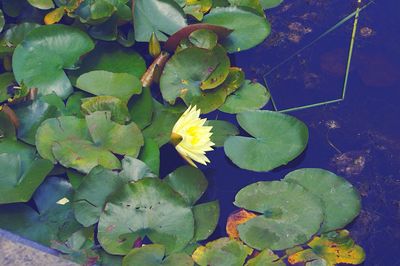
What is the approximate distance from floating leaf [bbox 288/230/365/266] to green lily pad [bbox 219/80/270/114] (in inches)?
20.2

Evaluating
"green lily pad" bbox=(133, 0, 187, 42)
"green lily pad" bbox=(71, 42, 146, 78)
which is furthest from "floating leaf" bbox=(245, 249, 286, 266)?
"green lily pad" bbox=(133, 0, 187, 42)

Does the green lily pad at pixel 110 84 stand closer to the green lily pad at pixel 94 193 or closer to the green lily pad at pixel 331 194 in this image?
the green lily pad at pixel 94 193

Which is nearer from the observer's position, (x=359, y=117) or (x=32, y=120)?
(x=32, y=120)

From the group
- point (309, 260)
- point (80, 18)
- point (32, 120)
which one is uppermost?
point (80, 18)

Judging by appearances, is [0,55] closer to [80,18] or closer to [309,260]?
[80,18]

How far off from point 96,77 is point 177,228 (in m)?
0.59

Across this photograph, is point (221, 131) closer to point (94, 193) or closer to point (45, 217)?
point (94, 193)

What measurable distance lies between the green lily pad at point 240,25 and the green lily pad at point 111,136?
57 centimetres

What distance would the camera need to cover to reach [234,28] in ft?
7.00

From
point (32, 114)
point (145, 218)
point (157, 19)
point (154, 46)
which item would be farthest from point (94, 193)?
point (157, 19)

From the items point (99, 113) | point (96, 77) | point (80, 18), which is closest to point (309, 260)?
point (99, 113)

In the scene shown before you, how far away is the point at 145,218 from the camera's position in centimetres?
160

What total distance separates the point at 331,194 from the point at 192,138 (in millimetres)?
441

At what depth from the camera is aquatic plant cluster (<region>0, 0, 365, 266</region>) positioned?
1.62 m
